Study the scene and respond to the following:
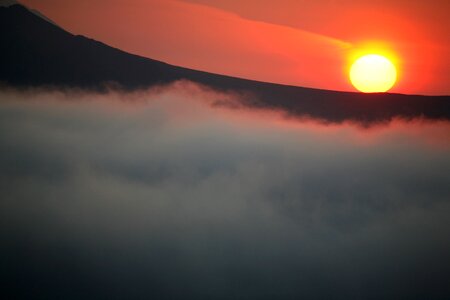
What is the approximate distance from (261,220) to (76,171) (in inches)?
36.6

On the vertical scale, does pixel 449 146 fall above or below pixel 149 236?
above

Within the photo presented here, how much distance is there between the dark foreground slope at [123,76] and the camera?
7.81 ft

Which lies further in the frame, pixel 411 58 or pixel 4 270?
pixel 411 58

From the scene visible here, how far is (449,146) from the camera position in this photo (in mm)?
2488

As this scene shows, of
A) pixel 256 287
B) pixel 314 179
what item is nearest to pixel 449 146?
pixel 314 179

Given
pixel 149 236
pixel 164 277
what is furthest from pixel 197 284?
pixel 149 236

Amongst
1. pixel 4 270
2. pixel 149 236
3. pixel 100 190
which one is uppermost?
pixel 100 190

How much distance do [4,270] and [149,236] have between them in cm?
70

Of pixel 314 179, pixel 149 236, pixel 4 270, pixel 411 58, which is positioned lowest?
pixel 4 270

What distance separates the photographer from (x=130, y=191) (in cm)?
236

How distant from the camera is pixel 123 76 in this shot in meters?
2.44

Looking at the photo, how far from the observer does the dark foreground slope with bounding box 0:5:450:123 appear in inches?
93.7

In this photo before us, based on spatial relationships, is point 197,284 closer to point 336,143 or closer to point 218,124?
point 218,124

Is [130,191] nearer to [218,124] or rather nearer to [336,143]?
[218,124]
